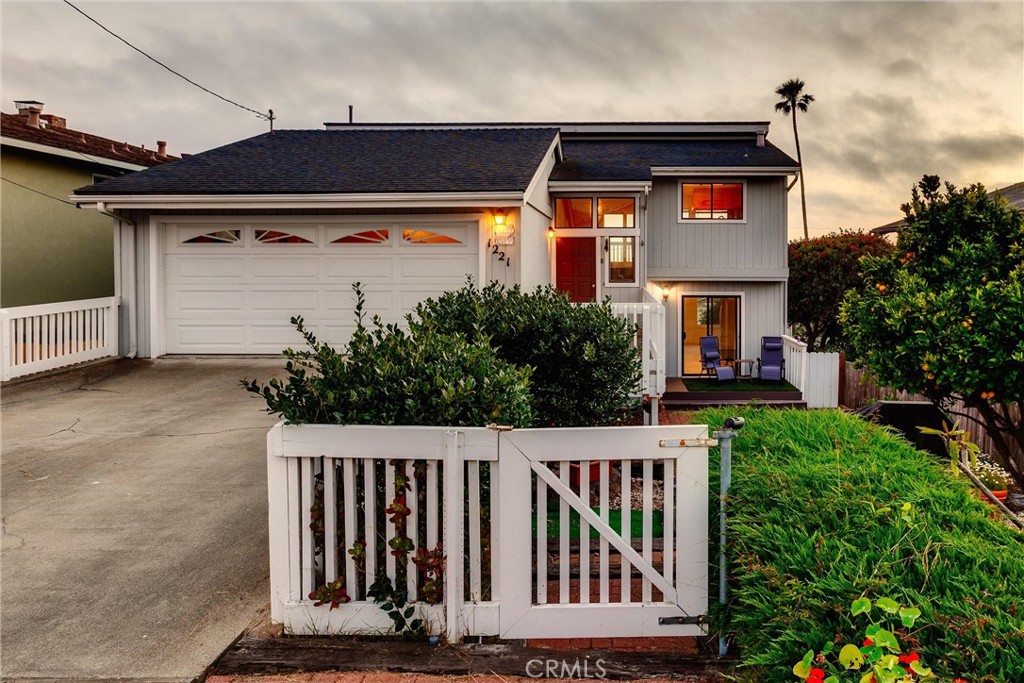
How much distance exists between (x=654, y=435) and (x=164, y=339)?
11339 millimetres

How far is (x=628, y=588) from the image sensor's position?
3.66m

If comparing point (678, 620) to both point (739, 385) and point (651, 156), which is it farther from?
point (651, 156)

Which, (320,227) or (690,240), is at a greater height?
(690,240)

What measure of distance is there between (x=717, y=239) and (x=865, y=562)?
1622 cm

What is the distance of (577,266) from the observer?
669 inches

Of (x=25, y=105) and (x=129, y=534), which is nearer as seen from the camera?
(x=129, y=534)

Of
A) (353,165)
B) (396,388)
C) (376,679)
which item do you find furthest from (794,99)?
(376,679)

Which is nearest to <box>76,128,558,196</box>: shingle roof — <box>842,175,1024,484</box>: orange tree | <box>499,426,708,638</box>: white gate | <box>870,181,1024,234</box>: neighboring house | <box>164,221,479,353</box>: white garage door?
<box>164,221,479,353</box>: white garage door

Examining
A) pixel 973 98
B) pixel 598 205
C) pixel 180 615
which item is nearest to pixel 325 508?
pixel 180 615

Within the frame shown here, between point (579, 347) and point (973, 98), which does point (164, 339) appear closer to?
point (579, 347)

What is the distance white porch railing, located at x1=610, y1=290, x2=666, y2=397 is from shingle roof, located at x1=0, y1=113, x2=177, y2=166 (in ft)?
46.6

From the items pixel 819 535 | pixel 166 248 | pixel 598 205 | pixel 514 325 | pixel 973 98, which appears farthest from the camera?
pixel 973 98

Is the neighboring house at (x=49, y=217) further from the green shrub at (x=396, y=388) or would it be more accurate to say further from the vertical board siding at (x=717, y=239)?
the green shrub at (x=396, y=388)

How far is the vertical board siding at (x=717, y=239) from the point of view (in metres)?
18.0
